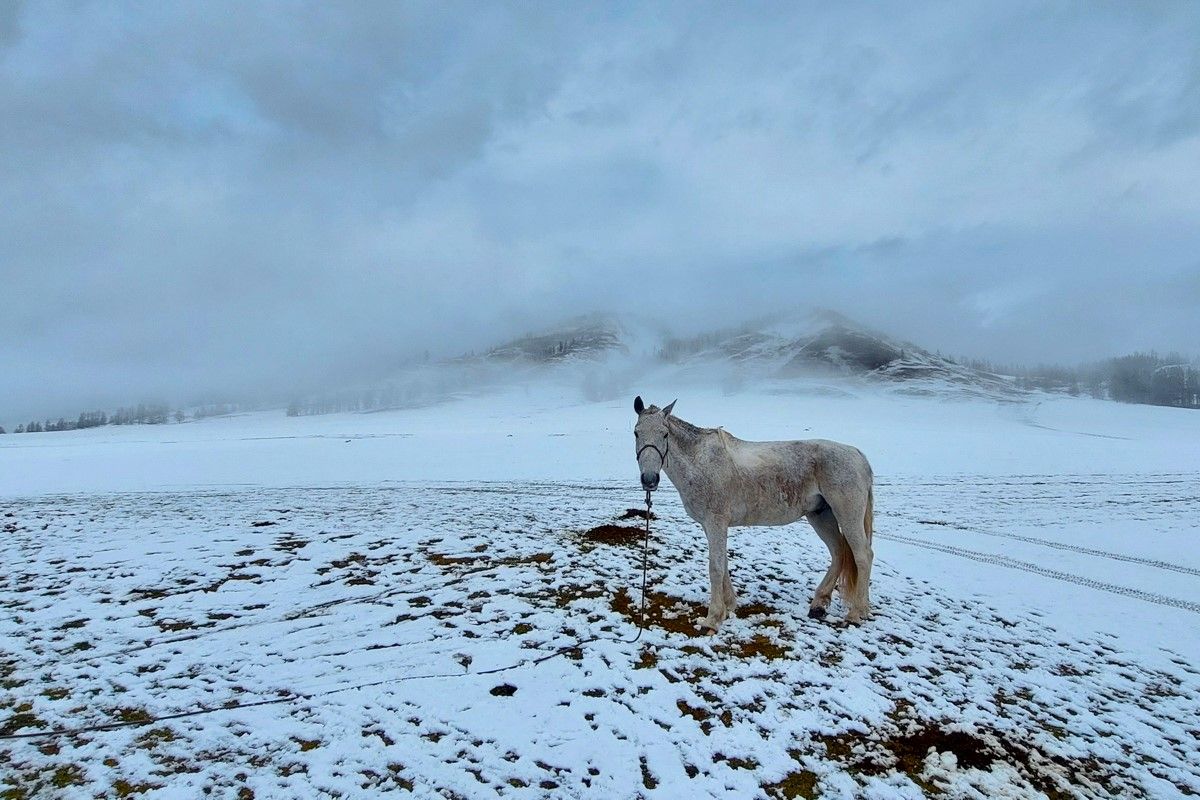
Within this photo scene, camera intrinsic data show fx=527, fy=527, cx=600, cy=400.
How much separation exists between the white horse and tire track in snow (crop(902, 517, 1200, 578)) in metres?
9.02

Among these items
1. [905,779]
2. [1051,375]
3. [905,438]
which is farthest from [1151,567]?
[1051,375]

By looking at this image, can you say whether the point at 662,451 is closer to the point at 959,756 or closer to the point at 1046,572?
the point at 959,756

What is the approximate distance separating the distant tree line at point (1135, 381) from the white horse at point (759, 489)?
566ft

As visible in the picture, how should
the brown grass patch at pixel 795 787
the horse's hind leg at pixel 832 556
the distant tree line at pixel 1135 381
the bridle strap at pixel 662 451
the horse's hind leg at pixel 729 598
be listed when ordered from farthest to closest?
the distant tree line at pixel 1135 381 < the horse's hind leg at pixel 832 556 < the horse's hind leg at pixel 729 598 < the bridle strap at pixel 662 451 < the brown grass patch at pixel 795 787

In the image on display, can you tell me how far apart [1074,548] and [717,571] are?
11471 mm

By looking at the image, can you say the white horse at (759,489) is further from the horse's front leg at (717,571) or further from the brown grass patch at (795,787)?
the brown grass patch at (795,787)

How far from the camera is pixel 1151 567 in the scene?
11109mm

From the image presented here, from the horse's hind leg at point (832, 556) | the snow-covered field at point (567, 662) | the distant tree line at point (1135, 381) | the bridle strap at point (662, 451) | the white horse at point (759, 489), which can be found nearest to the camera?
the snow-covered field at point (567, 662)

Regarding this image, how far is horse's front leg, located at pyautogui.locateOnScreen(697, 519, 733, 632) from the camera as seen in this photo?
6883mm

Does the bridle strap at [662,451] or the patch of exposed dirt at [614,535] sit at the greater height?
the bridle strap at [662,451]

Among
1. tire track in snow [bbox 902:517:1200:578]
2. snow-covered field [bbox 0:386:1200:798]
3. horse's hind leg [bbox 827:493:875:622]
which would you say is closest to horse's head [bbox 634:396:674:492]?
snow-covered field [bbox 0:386:1200:798]

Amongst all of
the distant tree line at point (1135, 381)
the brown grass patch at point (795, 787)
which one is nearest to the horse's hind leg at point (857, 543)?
the brown grass patch at point (795, 787)

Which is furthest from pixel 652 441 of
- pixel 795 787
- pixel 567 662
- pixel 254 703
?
pixel 254 703

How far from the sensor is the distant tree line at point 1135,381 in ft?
433
